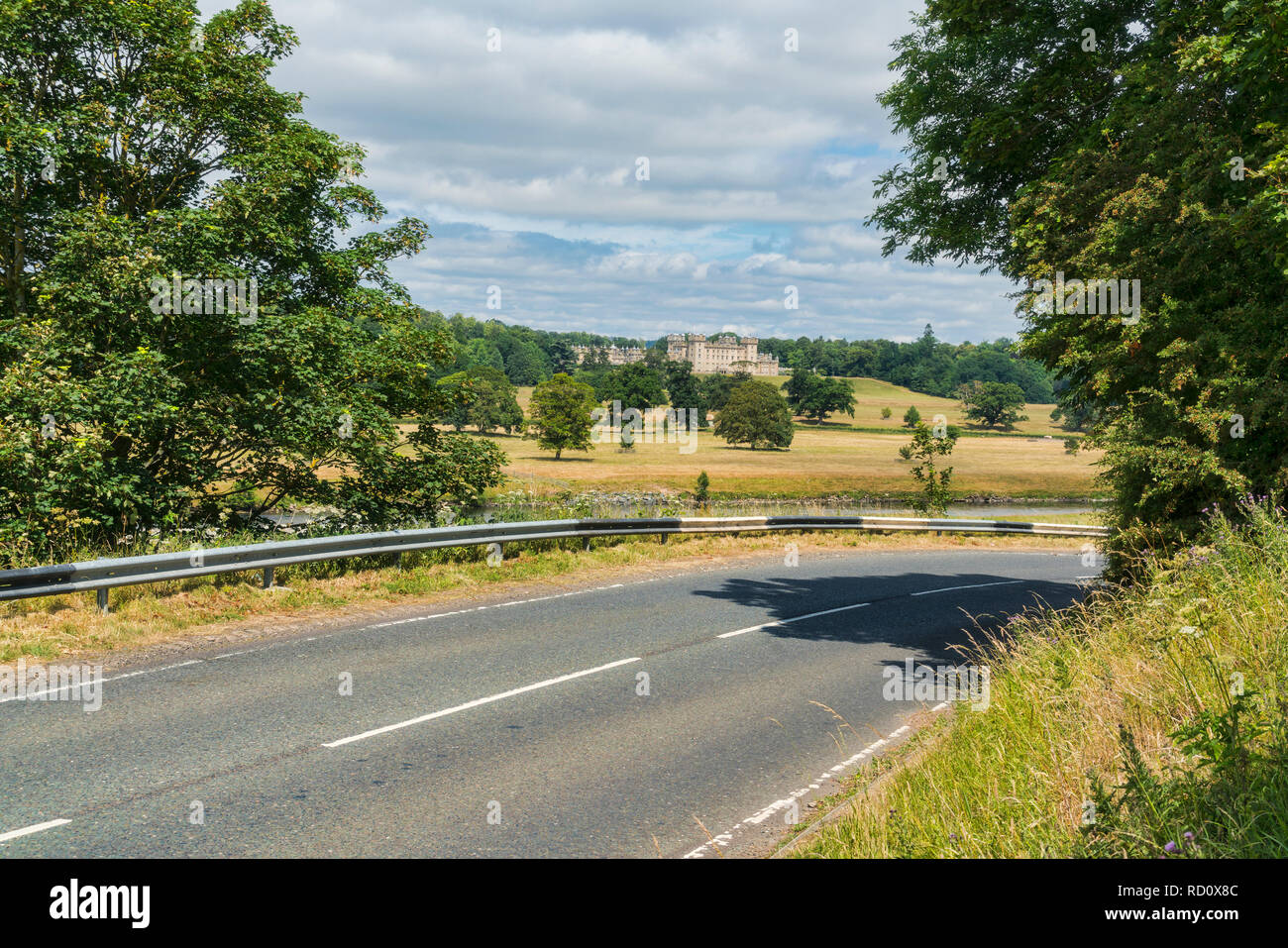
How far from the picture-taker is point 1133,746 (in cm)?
389

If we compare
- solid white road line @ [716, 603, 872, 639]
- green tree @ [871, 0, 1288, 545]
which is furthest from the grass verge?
green tree @ [871, 0, 1288, 545]

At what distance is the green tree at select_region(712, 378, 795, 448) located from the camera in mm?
104750

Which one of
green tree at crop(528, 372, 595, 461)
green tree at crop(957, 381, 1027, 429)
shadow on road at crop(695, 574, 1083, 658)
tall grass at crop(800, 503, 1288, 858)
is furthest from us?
green tree at crop(957, 381, 1027, 429)

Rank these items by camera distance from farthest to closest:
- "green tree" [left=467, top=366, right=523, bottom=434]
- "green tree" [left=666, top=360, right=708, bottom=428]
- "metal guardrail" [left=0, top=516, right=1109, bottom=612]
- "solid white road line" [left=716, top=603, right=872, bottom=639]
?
"green tree" [left=666, top=360, right=708, bottom=428] → "green tree" [left=467, top=366, right=523, bottom=434] → "solid white road line" [left=716, top=603, right=872, bottom=639] → "metal guardrail" [left=0, top=516, right=1109, bottom=612]

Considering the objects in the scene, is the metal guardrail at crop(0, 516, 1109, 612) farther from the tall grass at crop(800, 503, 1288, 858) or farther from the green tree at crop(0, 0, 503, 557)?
the tall grass at crop(800, 503, 1288, 858)

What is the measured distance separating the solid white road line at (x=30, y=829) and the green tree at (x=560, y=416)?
87.5m

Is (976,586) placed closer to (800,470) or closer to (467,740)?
(467,740)

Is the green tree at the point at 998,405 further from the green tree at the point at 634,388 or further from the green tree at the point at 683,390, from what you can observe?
the green tree at the point at 634,388

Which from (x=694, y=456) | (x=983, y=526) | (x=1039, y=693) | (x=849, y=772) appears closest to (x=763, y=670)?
(x=849, y=772)

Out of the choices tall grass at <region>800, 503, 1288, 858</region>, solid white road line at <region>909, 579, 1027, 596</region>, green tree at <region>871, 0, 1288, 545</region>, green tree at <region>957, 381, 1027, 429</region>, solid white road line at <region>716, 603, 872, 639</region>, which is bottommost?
solid white road line at <region>909, 579, 1027, 596</region>

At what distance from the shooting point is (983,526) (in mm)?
26953

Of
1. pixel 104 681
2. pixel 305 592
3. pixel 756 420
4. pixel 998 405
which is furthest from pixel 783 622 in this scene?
pixel 998 405

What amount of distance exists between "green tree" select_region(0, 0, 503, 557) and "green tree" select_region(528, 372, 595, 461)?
7389cm
